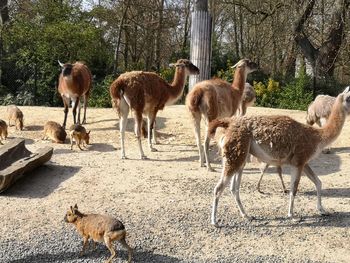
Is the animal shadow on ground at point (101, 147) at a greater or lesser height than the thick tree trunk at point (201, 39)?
lesser

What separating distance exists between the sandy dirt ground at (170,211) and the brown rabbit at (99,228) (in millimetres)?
272

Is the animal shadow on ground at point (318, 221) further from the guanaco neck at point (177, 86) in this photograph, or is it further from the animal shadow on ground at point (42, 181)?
the guanaco neck at point (177, 86)


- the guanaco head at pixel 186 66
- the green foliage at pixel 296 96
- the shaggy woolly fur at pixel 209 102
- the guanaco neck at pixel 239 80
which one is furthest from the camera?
the green foliage at pixel 296 96

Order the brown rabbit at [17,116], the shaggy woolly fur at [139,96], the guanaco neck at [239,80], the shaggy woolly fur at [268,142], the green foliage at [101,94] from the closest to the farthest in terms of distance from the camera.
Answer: the shaggy woolly fur at [268,142] → the shaggy woolly fur at [139,96] → the guanaco neck at [239,80] → the brown rabbit at [17,116] → the green foliage at [101,94]

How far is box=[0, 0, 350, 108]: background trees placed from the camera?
18.4 m

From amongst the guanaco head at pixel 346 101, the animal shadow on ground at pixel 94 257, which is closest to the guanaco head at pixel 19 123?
the animal shadow on ground at pixel 94 257

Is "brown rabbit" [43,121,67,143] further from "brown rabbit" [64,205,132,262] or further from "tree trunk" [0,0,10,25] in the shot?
"tree trunk" [0,0,10,25]

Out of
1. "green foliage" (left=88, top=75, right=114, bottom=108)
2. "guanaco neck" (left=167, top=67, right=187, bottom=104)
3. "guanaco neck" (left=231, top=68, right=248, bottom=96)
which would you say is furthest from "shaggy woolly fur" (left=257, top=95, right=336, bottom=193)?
"green foliage" (left=88, top=75, right=114, bottom=108)

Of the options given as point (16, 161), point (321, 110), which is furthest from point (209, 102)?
point (16, 161)

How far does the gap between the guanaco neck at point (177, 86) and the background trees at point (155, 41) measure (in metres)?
7.56

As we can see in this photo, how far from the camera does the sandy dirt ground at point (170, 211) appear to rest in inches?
232

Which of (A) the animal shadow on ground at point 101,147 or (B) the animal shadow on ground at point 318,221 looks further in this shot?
(A) the animal shadow on ground at point 101,147

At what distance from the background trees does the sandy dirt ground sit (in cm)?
904

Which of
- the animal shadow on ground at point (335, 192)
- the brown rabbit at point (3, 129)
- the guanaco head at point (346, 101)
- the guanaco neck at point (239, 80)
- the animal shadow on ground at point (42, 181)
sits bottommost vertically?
the animal shadow on ground at point (335, 192)
